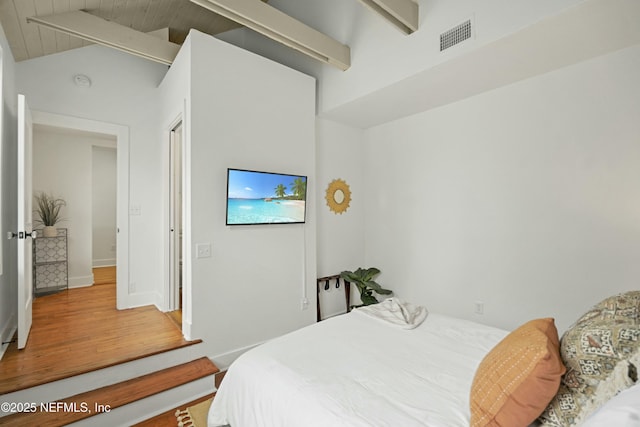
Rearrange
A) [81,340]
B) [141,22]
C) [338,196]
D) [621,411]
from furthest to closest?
[338,196], [141,22], [81,340], [621,411]

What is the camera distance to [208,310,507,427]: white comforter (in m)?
1.20

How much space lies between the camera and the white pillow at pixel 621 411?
2.49ft

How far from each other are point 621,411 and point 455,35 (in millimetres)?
2466

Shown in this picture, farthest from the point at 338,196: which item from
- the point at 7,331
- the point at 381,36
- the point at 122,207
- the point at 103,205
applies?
the point at 103,205

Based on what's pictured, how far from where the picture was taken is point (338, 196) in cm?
395

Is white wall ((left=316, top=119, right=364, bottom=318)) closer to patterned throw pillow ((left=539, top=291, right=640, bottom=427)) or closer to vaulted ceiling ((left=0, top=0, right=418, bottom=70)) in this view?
vaulted ceiling ((left=0, top=0, right=418, bottom=70))

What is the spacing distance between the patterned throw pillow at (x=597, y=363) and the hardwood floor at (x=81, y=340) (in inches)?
102

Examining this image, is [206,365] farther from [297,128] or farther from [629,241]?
[629,241]

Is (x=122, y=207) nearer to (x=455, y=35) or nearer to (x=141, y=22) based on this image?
(x=141, y=22)

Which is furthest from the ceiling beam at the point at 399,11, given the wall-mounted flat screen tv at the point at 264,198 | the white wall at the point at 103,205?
the white wall at the point at 103,205

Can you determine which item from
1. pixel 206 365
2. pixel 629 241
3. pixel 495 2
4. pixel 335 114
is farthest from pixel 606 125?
pixel 206 365

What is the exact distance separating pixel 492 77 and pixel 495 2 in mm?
686

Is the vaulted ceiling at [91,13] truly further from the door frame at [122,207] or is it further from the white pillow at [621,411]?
the white pillow at [621,411]

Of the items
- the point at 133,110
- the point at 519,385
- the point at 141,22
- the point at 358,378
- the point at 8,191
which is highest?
the point at 141,22
